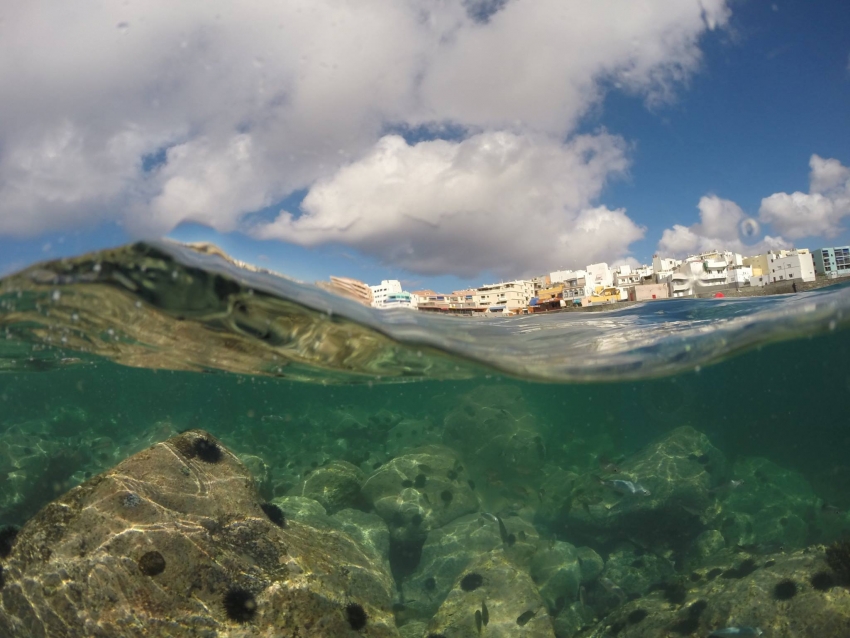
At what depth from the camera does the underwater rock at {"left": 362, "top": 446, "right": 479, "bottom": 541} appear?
15.4 metres

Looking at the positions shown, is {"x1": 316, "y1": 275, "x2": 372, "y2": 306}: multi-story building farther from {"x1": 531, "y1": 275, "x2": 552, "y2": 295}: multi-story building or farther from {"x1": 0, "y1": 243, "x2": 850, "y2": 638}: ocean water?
{"x1": 531, "y1": 275, "x2": 552, "y2": 295}: multi-story building

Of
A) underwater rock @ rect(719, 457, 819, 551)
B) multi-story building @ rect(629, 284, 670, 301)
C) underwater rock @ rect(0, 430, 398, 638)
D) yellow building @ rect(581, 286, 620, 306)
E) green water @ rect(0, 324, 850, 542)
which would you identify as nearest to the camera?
underwater rock @ rect(0, 430, 398, 638)

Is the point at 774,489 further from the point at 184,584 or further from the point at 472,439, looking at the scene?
the point at 184,584

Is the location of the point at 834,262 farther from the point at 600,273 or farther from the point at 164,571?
the point at 164,571

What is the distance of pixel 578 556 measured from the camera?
14.2 metres

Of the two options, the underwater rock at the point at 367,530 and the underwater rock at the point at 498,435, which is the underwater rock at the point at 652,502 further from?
the underwater rock at the point at 367,530

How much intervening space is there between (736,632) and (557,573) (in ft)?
17.1

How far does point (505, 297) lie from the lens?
18500 mm

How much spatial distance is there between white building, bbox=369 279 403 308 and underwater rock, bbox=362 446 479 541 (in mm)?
7547

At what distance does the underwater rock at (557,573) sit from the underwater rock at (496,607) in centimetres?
198

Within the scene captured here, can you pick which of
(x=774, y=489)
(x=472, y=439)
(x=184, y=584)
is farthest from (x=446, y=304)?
(x=774, y=489)

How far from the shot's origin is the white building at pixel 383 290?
469 inches

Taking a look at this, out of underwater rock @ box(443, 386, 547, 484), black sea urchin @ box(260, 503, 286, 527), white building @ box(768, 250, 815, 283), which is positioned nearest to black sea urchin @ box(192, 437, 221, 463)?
black sea urchin @ box(260, 503, 286, 527)

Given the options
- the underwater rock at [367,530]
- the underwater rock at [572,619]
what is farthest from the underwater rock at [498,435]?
the underwater rock at [367,530]
